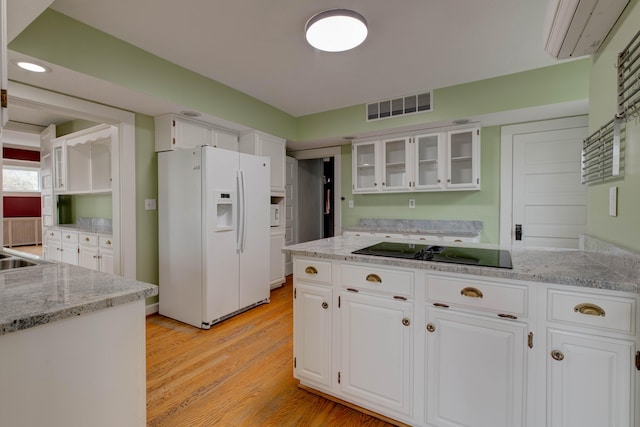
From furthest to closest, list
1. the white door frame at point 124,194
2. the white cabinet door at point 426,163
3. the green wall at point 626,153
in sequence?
the white cabinet door at point 426,163 < the white door frame at point 124,194 < the green wall at point 626,153

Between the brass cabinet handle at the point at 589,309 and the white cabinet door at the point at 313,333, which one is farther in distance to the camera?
the white cabinet door at the point at 313,333

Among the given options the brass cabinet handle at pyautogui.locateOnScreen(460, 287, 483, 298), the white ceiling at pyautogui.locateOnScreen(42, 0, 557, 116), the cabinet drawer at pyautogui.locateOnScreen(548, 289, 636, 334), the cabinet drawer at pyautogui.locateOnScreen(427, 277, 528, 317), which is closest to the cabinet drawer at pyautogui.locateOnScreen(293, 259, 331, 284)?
the cabinet drawer at pyautogui.locateOnScreen(427, 277, 528, 317)

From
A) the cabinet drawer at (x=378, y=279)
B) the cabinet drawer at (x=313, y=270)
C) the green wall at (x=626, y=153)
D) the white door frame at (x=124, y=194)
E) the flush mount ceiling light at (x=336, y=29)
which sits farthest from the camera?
the white door frame at (x=124, y=194)

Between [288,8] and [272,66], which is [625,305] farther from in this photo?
[272,66]

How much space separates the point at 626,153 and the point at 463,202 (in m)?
2.57

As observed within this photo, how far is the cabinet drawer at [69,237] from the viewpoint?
3.87m

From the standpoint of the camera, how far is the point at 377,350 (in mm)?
1609

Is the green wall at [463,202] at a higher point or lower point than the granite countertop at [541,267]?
higher

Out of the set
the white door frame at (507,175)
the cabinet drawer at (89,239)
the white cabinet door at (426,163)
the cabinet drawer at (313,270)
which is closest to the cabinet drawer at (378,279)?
the cabinet drawer at (313,270)

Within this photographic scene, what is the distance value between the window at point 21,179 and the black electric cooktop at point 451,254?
30.6ft

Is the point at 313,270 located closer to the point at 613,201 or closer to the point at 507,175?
the point at 613,201

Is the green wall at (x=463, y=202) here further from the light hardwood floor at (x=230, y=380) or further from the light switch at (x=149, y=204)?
the light switch at (x=149, y=204)

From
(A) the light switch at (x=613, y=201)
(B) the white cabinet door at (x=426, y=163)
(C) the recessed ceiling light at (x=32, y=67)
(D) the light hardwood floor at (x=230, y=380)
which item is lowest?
(D) the light hardwood floor at (x=230, y=380)

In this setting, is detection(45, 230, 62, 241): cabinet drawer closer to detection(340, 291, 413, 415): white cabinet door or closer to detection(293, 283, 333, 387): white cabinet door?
detection(293, 283, 333, 387): white cabinet door
